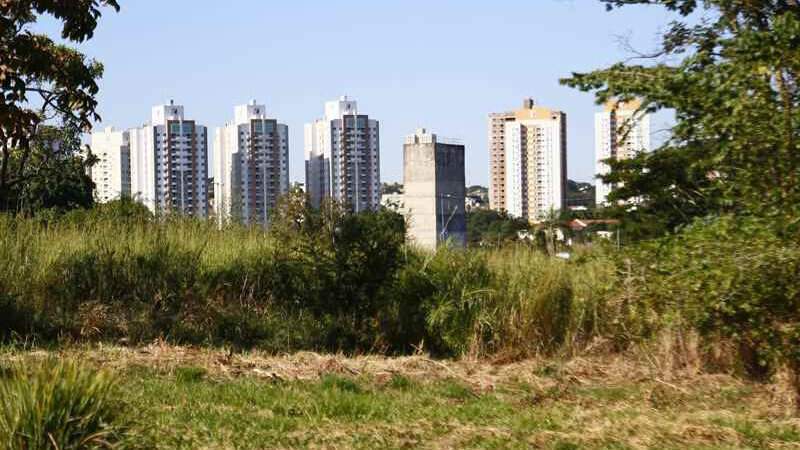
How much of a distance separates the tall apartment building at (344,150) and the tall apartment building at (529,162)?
13.5 m

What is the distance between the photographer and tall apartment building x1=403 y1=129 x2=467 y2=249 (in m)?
14.0

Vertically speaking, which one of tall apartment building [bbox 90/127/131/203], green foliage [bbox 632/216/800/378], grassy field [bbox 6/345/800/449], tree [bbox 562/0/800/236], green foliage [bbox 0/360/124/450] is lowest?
grassy field [bbox 6/345/800/449]

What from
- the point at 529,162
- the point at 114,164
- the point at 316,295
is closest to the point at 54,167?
the point at 316,295

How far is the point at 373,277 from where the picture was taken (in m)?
12.2

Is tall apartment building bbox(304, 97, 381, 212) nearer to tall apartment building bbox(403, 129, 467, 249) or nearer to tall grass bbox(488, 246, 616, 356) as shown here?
tall apartment building bbox(403, 129, 467, 249)

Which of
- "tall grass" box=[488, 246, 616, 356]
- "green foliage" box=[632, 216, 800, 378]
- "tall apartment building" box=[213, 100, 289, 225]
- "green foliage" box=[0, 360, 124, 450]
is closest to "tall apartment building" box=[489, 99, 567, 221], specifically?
"tall apartment building" box=[213, 100, 289, 225]

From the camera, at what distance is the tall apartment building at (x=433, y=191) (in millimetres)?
13953

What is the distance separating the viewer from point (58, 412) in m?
5.59

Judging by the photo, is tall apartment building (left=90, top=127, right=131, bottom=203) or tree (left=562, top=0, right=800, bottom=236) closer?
tree (left=562, top=0, right=800, bottom=236)

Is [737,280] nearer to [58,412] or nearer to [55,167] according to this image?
[58,412]

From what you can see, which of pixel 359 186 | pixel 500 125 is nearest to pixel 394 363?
pixel 359 186

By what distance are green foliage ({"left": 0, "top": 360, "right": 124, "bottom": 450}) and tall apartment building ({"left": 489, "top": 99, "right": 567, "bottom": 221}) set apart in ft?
160

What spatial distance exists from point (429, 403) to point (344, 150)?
110 ft

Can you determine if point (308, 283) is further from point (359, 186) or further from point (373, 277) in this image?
point (359, 186)
